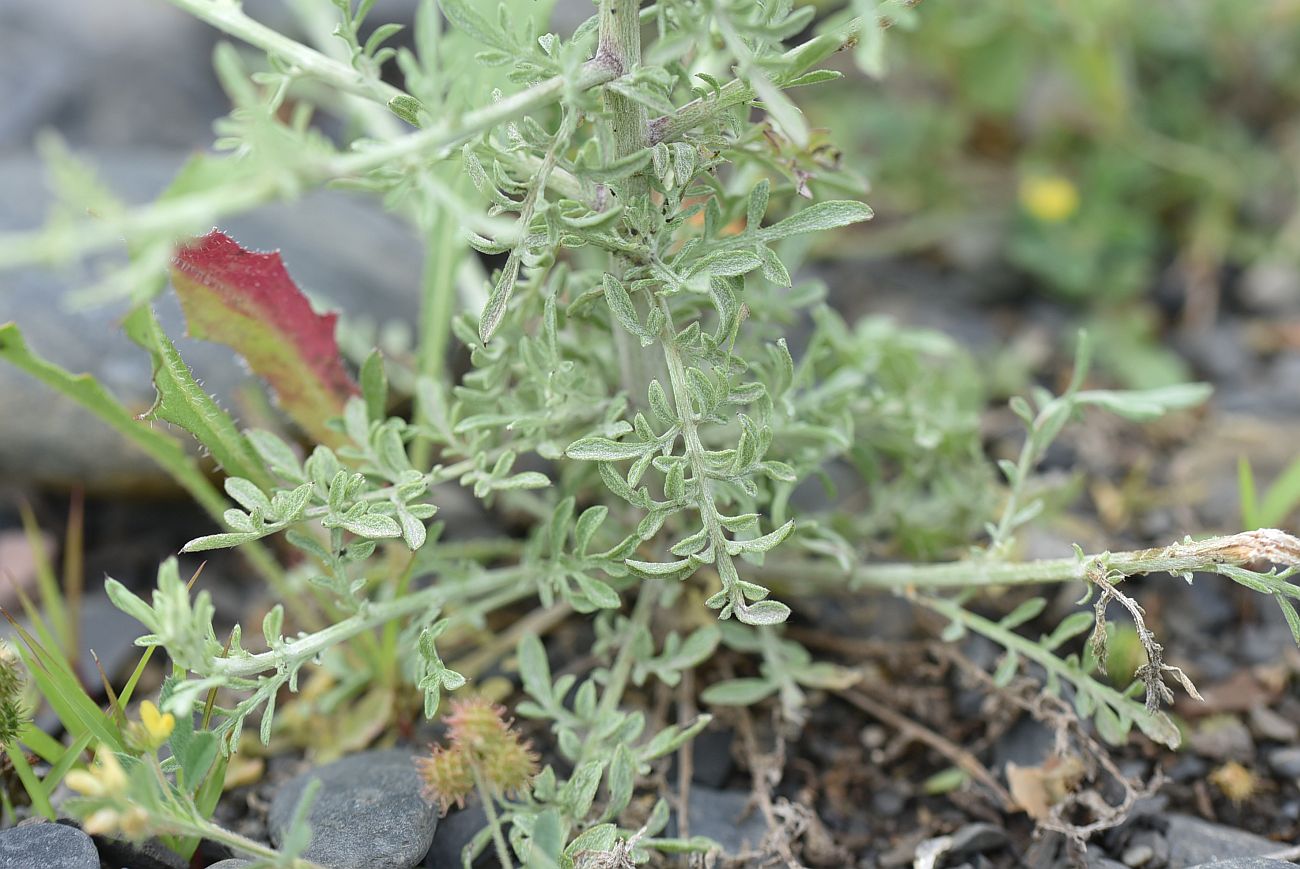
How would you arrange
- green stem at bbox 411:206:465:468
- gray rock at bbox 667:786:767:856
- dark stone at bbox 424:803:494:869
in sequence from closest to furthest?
dark stone at bbox 424:803:494:869
gray rock at bbox 667:786:767:856
green stem at bbox 411:206:465:468

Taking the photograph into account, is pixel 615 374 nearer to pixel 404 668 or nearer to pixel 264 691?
pixel 404 668

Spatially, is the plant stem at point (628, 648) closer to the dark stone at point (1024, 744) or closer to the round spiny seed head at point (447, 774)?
the round spiny seed head at point (447, 774)

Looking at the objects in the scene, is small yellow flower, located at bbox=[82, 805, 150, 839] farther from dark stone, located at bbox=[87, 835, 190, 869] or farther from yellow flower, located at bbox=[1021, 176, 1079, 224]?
yellow flower, located at bbox=[1021, 176, 1079, 224]

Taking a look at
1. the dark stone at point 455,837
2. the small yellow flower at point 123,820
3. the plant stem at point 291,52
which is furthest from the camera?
the dark stone at point 455,837

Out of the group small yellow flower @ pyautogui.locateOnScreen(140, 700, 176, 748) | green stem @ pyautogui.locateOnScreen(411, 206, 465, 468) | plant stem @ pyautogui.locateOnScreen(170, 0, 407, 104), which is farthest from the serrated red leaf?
small yellow flower @ pyautogui.locateOnScreen(140, 700, 176, 748)

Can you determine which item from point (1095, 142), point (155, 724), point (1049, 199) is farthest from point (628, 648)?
point (1095, 142)

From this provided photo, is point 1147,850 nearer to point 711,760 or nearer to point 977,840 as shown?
point 977,840

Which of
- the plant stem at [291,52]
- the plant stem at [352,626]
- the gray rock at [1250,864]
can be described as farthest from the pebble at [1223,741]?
the plant stem at [291,52]
